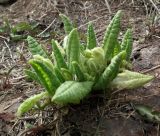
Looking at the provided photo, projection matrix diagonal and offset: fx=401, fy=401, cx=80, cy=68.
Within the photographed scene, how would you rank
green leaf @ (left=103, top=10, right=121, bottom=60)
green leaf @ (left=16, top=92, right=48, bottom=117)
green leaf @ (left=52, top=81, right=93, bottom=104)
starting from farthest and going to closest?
1. green leaf @ (left=103, top=10, right=121, bottom=60)
2. green leaf @ (left=16, top=92, right=48, bottom=117)
3. green leaf @ (left=52, top=81, right=93, bottom=104)

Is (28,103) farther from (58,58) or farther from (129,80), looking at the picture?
(129,80)

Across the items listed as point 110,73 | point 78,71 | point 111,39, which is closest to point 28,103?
point 78,71

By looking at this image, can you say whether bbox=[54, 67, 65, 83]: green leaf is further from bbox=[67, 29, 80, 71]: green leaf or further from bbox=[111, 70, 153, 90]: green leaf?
bbox=[111, 70, 153, 90]: green leaf

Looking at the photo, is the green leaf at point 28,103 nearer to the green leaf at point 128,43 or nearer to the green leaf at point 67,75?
the green leaf at point 67,75

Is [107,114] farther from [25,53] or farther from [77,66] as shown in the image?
[25,53]

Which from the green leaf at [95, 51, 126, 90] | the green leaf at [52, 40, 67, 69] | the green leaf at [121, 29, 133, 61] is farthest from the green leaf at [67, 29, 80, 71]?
the green leaf at [121, 29, 133, 61]

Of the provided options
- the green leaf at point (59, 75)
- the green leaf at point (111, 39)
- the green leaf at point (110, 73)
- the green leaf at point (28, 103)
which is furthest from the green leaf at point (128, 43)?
the green leaf at point (28, 103)

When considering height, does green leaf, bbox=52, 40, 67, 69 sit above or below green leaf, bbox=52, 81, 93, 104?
above
